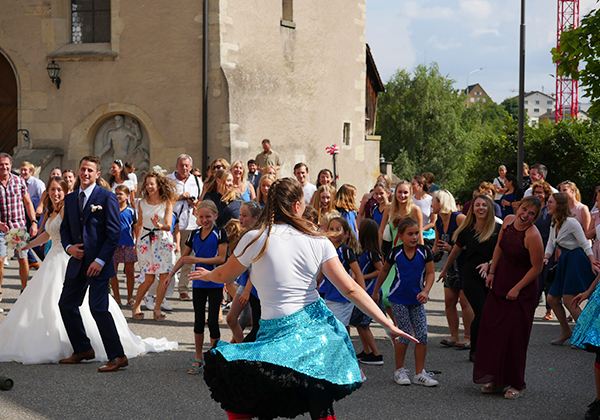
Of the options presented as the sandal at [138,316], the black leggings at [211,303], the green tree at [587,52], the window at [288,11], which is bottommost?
the sandal at [138,316]

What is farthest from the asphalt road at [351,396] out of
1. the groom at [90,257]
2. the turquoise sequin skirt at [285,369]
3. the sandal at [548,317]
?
the sandal at [548,317]

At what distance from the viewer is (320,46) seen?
20.2 meters

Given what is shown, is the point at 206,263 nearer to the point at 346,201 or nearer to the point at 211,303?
the point at 211,303

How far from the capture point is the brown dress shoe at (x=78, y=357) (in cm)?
691

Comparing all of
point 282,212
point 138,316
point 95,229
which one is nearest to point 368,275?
point 95,229

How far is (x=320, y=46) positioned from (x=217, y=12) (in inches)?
162

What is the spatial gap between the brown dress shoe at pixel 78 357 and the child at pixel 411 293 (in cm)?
309

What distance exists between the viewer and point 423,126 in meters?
54.2

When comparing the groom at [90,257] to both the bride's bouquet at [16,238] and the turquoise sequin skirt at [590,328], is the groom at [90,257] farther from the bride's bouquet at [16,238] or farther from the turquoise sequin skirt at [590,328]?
the turquoise sequin skirt at [590,328]

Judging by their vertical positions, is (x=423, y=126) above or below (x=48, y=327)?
above

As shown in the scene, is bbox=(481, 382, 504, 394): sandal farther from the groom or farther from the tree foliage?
the tree foliage

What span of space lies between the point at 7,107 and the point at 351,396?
1585 centimetres

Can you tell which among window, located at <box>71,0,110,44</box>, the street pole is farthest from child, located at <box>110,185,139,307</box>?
the street pole

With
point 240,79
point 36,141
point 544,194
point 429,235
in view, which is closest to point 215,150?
point 240,79
